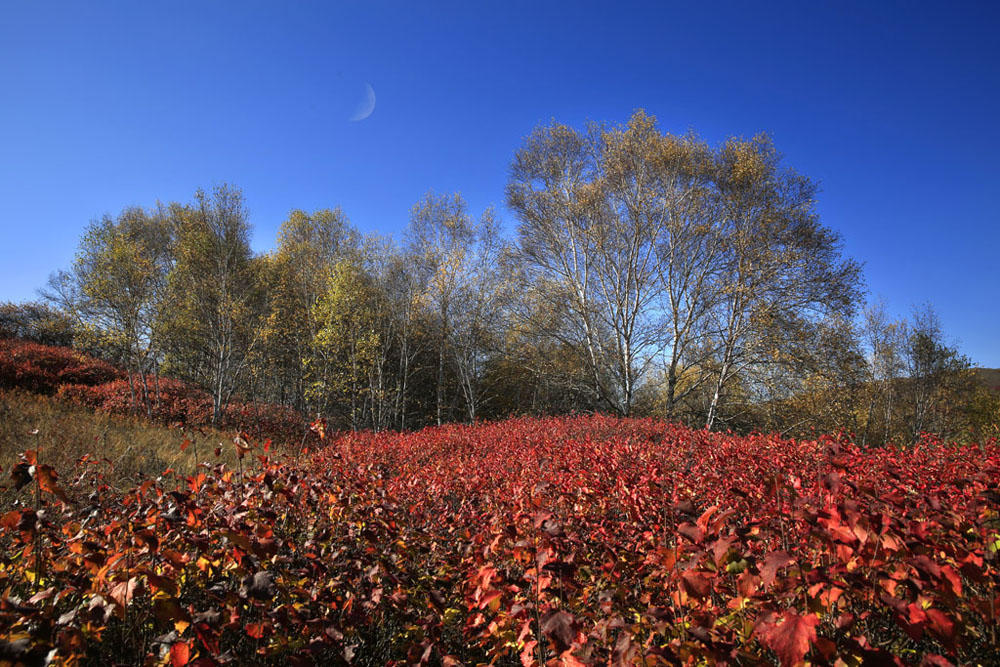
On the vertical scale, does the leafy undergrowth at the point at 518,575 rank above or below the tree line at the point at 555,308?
below

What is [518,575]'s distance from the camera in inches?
91.7

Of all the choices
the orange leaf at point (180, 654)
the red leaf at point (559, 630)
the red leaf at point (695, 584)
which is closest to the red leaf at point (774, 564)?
the red leaf at point (695, 584)

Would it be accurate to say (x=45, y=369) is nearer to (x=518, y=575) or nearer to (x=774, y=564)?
(x=518, y=575)

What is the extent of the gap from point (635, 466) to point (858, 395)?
46.6 ft

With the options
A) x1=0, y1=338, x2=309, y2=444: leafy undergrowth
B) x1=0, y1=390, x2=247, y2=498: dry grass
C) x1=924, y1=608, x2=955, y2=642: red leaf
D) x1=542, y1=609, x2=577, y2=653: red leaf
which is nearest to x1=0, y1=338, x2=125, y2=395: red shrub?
x1=0, y1=338, x2=309, y2=444: leafy undergrowth

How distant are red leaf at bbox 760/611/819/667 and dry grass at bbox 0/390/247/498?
6.06 m

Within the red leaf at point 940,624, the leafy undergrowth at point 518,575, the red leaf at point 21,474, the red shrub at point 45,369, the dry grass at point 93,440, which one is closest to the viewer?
the red leaf at point 940,624

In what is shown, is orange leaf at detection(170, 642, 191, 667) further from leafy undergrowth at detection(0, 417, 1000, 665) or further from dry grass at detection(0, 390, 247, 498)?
dry grass at detection(0, 390, 247, 498)

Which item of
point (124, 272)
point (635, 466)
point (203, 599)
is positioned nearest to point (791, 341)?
point (635, 466)

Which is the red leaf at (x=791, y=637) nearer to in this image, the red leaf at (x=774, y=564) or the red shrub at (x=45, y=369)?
the red leaf at (x=774, y=564)

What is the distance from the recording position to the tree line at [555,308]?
1397 centimetres

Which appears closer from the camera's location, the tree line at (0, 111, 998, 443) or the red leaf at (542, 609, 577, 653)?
the red leaf at (542, 609, 577, 653)

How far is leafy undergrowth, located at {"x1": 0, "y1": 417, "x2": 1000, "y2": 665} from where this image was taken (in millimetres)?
1484

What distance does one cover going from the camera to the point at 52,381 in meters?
14.2
